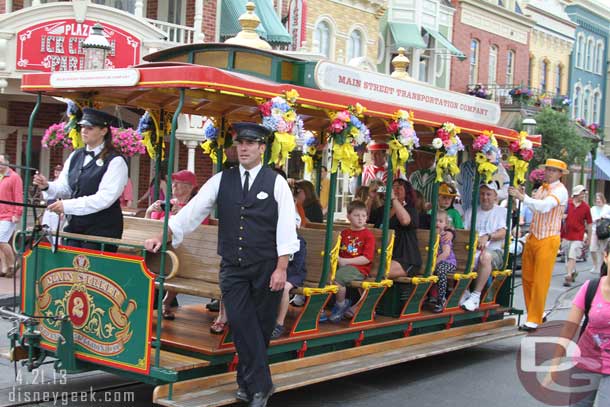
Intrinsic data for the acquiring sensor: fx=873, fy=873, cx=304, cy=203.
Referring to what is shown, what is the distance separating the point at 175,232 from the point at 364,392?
2.49 metres

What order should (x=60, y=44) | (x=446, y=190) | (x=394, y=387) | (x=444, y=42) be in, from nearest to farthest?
(x=394, y=387)
(x=446, y=190)
(x=60, y=44)
(x=444, y=42)

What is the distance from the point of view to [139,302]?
5.69m

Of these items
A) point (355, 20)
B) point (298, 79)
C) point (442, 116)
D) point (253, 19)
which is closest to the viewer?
point (298, 79)

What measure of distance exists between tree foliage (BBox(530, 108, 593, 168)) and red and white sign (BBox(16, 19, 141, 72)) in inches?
606

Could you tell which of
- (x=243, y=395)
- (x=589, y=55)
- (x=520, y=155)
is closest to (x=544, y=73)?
(x=589, y=55)

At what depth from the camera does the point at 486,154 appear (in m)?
8.73

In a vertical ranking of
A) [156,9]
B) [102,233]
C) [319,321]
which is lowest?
[319,321]

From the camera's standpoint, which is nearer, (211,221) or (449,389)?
(449,389)

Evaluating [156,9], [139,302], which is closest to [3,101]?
[156,9]

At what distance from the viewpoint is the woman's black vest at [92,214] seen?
6.24 meters

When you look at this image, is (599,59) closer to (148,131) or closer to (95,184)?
(148,131)

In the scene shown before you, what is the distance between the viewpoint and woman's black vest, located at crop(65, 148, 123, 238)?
6.24 metres

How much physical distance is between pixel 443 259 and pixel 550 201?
1571mm

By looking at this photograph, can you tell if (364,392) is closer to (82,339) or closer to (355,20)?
(82,339)
